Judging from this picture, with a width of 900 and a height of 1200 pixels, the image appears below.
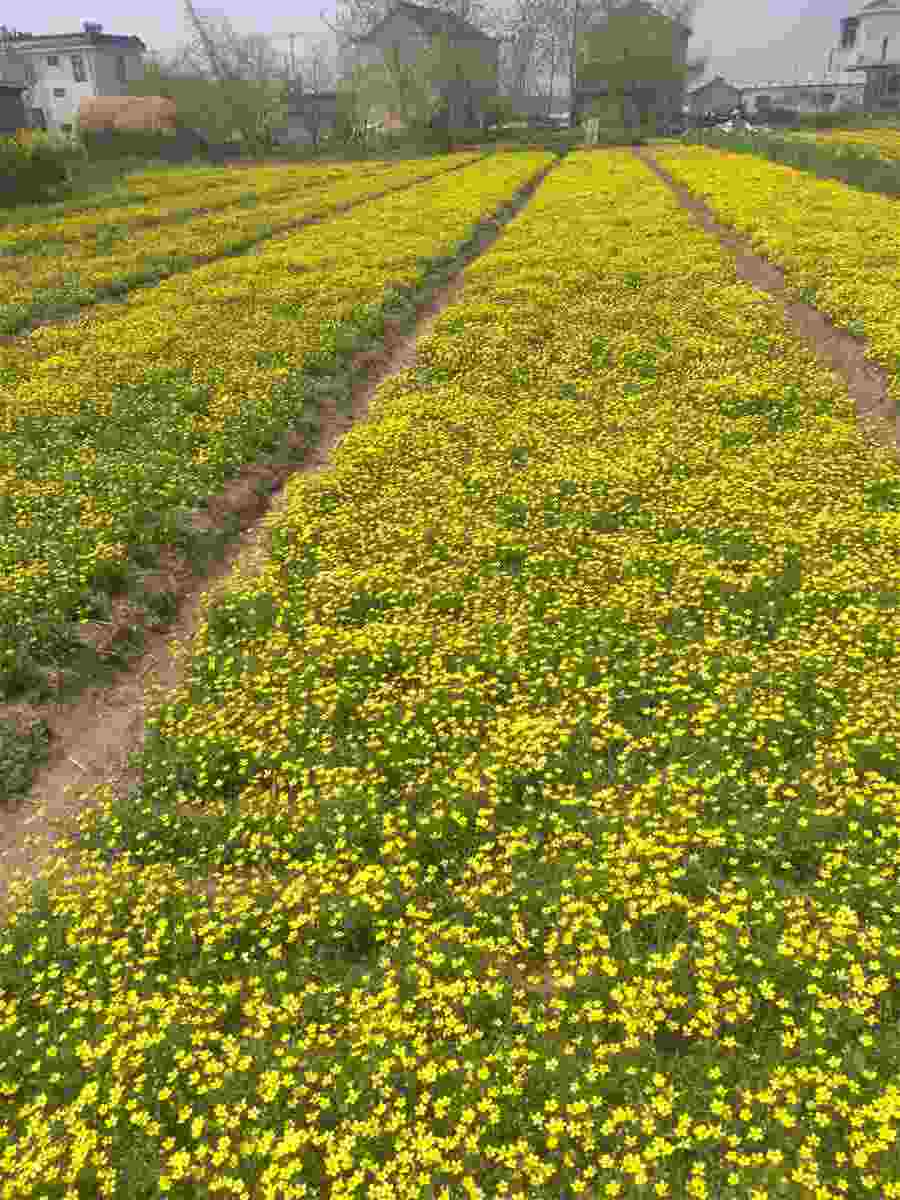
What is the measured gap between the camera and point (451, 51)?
93625 mm

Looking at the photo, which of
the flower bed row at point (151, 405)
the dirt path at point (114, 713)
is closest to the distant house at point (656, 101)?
the flower bed row at point (151, 405)

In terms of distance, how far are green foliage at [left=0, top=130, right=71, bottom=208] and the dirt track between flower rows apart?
40137 millimetres

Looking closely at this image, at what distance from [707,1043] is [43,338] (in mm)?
24311

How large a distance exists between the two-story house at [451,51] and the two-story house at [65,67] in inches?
1316

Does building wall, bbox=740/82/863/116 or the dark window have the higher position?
the dark window

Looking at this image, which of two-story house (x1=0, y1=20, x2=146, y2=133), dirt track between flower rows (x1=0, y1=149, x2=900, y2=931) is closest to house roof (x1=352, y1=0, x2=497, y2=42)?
two-story house (x1=0, y1=20, x2=146, y2=133)

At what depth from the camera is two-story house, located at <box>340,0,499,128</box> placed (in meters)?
94.3

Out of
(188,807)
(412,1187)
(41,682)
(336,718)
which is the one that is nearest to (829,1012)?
(412,1187)

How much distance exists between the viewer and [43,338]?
22.4m

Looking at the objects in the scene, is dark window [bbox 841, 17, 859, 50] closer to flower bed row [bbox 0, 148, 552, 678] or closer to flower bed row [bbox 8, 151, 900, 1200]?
flower bed row [bbox 0, 148, 552, 678]

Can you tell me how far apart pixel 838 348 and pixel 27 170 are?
50.1m

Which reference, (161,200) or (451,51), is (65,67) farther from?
(161,200)

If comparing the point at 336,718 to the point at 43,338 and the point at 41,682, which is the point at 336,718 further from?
the point at 43,338

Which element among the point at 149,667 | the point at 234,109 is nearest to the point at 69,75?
the point at 234,109
